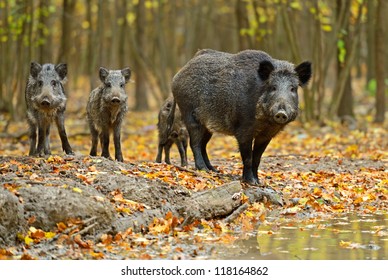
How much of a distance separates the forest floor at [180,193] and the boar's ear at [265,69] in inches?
62.4

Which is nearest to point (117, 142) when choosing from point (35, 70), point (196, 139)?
point (196, 139)

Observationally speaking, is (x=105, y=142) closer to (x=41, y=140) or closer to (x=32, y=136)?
(x=41, y=140)

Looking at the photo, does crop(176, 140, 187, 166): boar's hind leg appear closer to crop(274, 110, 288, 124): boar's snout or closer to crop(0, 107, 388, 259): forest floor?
crop(0, 107, 388, 259): forest floor

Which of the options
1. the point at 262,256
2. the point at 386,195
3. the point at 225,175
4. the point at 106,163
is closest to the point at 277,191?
the point at 225,175

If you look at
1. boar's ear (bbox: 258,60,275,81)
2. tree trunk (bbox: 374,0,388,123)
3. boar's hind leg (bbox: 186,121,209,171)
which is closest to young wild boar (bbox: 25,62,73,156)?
boar's hind leg (bbox: 186,121,209,171)

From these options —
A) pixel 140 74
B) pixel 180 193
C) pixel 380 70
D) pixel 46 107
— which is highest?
pixel 140 74

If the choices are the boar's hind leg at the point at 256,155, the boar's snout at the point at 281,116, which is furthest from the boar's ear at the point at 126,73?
the boar's snout at the point at 281,116

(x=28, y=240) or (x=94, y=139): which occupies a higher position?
(x=94, y=139)

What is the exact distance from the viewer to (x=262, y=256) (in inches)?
317

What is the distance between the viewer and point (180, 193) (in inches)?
404

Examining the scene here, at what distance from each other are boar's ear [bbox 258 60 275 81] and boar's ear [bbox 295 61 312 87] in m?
0.39

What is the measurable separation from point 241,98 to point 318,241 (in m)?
3.46

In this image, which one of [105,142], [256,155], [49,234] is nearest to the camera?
[49,234]
